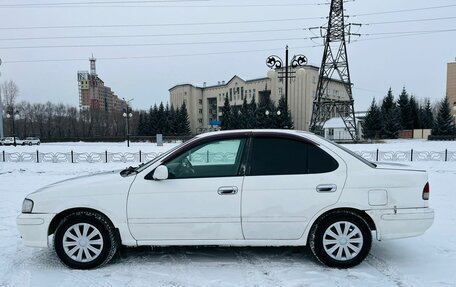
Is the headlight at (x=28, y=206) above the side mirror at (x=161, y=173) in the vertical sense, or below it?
below

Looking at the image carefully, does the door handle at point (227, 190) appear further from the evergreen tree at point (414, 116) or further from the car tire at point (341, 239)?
the evergreen tree at point (414, 116)

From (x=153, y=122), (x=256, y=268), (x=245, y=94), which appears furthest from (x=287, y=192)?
(x=245, y=94)

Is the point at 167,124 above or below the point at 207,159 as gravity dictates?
above

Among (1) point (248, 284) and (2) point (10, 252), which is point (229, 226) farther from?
(2) point (10, 252)

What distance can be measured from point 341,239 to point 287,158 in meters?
1.28

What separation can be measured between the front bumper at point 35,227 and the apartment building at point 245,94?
53751mm

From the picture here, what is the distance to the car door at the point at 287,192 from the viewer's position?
157 inches

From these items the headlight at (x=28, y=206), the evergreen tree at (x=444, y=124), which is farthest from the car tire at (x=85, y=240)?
the evergreen tree at (x=444, y=124)

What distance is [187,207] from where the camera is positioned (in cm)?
399

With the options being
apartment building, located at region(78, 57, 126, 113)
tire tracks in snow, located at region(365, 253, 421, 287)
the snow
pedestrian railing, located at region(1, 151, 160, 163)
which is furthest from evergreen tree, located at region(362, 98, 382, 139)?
apartment building, located at region(78, 57, 126, 113)

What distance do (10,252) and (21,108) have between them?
3678 inches

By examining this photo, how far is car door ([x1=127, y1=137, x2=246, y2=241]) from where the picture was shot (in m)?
3.99

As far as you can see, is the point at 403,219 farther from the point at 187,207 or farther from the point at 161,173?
the point at 161,173

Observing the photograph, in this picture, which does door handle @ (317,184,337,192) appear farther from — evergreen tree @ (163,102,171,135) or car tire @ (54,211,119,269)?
evergreen tree @ (163,102,171,135)
